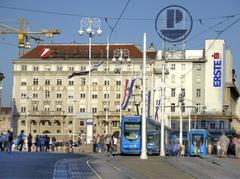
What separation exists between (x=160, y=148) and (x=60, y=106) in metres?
79.0

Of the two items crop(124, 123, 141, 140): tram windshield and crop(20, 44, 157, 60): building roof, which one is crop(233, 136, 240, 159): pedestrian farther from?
crop(20, 44, 157, 60): building roof

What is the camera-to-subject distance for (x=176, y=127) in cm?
13150

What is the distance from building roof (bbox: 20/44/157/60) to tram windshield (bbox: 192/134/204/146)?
62161 millimetres

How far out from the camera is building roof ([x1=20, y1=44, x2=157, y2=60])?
127550 mm

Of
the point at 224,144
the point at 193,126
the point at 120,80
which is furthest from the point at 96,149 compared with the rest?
the point at 193,126

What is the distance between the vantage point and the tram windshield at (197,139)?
6400cm

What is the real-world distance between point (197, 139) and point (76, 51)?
69.3 metres

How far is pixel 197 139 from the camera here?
211ft

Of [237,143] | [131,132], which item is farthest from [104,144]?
[237,143]

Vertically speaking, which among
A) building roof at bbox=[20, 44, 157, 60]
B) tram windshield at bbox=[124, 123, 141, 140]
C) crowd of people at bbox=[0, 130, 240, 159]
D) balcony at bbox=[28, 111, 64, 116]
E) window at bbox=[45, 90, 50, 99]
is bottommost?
crowd of people at bbox=[0, 130, 240, 159]

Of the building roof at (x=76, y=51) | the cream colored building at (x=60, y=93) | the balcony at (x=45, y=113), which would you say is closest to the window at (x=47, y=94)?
the cream colored building at (x=60, y=93)

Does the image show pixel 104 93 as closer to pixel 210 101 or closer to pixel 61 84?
pixel 61 84

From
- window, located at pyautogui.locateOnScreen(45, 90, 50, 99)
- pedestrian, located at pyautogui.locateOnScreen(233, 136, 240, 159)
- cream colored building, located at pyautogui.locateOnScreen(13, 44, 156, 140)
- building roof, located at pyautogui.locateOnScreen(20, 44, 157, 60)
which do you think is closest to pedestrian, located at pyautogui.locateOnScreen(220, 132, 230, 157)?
pedestrian, located at pyautogui.locateOnScreen(233, 136, 240, 159)

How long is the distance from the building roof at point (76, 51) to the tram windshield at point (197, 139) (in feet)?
204
